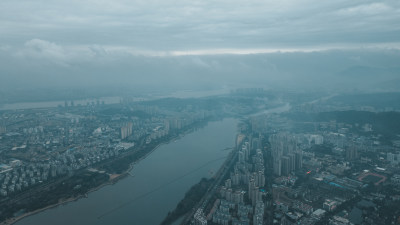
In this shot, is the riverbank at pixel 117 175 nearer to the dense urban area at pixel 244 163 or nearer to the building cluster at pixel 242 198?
the dense urban area at pixel 244 163

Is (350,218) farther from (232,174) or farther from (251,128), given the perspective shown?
(251,128)

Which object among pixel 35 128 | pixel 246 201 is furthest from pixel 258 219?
pixel 35 128

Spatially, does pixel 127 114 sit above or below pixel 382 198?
above

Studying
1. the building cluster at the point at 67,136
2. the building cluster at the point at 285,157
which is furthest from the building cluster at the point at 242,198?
the building cluster at the point at 67,136

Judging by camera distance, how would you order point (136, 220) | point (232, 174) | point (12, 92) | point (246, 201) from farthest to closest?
point (12, 92) < point (232, 174) < point (246, 201) < point (136, 220)

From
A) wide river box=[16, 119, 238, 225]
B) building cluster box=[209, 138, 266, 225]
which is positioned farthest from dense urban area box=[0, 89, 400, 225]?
wide river box=[16, 119, 238, 225]

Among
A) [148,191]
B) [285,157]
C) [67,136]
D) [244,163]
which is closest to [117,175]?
[148,191]

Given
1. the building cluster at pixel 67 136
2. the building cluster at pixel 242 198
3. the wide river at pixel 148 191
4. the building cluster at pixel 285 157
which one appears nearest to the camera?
the building cluster at pixel 242 198
